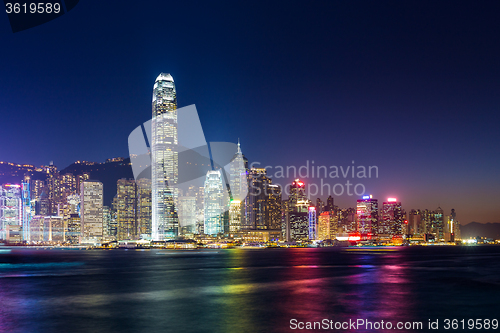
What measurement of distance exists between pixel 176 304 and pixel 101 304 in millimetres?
5971

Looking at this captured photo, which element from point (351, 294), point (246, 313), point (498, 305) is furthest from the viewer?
point (351, 294)

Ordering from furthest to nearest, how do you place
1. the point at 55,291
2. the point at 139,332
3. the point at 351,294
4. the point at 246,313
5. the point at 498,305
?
the point at 55,291 < the point at 351,294 < the point at 498,305 < the point at 246,313 < the point at 139,332

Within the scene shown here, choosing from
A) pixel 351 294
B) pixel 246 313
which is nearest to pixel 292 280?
pixel 351 294

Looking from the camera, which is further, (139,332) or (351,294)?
(351,294)

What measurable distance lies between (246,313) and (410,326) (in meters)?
10.9

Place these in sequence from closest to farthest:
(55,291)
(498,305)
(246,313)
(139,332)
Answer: (139,332) → (246,313) → (498,305) → (55,291)

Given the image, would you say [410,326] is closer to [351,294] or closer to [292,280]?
[351,294]

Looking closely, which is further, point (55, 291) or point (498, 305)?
point (55, 291)

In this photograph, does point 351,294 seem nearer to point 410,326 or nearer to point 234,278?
point 410,326

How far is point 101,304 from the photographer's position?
3762cm

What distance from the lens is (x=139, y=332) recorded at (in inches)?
1074

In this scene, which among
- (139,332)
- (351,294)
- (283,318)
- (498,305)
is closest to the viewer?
(139,332)

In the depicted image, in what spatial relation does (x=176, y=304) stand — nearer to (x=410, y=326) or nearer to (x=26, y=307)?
(x=26, y=307)

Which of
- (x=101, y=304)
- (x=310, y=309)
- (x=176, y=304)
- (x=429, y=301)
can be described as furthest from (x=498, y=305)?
(x=101, y=304)
